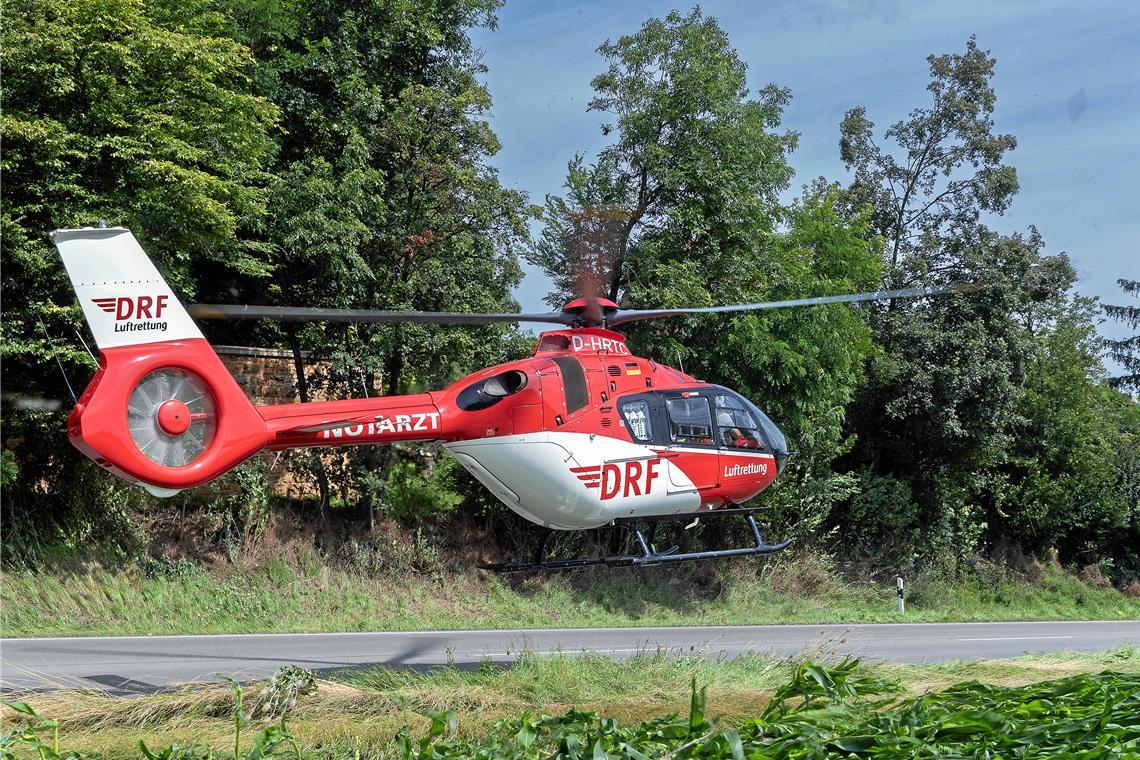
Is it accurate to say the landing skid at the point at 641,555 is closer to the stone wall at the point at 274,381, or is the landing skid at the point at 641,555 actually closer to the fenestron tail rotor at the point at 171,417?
the fenestron tail rotor at the point at 171,417

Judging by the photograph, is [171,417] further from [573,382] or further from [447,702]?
[573,382]

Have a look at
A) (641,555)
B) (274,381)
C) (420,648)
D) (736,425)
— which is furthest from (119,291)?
(274,381)

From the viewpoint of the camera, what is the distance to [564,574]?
22125 mm

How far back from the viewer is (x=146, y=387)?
367 inches

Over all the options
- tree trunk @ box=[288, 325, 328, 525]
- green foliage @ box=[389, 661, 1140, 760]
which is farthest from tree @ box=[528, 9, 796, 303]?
green foliage @ box=[389, 661, 1140, 760]

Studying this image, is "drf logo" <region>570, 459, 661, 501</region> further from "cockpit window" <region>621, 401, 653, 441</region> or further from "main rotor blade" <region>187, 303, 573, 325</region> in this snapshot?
"main rotor blade" <region>187, 303, 573, 325</region>

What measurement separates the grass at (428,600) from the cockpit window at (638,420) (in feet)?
27.2

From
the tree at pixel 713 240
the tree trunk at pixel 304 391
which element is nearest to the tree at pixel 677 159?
the tree at pixel 713 240

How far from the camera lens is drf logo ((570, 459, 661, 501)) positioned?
11164mm

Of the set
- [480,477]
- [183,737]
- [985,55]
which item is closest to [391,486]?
[480,477]

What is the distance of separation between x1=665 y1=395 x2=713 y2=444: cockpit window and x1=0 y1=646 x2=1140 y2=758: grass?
8.50ft

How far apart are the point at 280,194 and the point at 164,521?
7073 mm

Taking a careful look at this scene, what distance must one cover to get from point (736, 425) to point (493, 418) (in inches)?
128

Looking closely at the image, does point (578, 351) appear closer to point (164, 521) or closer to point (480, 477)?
point (480, 477)
